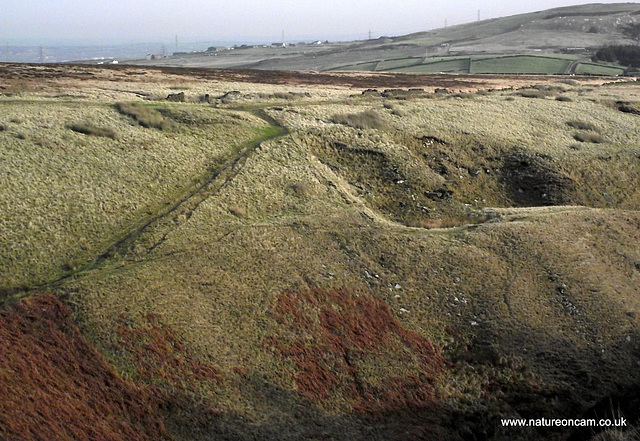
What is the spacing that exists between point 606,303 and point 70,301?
19.4m

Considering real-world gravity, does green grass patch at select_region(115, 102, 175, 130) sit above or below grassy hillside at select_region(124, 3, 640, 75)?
below

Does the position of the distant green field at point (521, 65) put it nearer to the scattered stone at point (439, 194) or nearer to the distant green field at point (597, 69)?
the distant green field at point (597, 69)

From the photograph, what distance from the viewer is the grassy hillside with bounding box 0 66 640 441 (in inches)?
665

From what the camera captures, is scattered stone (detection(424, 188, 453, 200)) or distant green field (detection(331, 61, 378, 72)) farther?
distant green field (detection(331, 61, 378, 72))

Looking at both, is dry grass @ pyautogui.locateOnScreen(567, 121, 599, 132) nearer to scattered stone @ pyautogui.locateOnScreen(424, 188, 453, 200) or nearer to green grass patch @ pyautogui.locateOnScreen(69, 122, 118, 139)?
scattered stone @ pyautogui.locateOnScreen(424, 188, 453, 200)

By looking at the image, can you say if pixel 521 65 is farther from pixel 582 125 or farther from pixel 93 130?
pixel 93 130

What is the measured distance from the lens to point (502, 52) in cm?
13988

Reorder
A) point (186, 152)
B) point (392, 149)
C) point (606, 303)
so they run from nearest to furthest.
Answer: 1. point (606, 303)
2. point (186, 152)
3. point (392, 149)

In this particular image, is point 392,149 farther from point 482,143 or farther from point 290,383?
point 290,383

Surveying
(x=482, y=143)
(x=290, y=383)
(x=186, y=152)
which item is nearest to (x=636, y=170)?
(x=482, y=143)

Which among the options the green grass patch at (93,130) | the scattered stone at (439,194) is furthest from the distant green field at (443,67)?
the green grass patch at (93,130)

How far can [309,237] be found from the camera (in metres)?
24.6

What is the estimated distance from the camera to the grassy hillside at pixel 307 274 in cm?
1689

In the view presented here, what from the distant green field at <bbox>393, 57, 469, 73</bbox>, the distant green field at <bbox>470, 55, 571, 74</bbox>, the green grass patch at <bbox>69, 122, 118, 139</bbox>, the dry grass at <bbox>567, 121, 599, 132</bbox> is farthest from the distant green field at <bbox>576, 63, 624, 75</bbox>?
the green grass patch at <bbox>69, 122, 118, 139</bbox>
